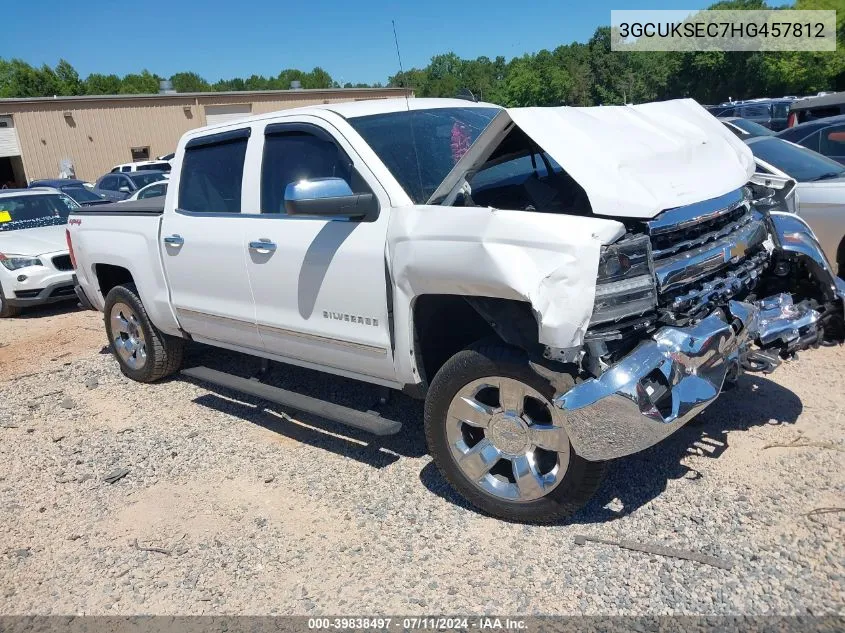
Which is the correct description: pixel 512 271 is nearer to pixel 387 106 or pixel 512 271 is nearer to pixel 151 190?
pixel 387 106

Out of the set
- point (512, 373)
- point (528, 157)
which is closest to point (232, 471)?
point (512, 373)

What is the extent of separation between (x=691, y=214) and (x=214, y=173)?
124 inches

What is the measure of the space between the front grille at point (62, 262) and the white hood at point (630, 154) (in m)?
7.57

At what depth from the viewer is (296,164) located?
432 centimetres

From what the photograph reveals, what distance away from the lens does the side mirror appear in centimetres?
354

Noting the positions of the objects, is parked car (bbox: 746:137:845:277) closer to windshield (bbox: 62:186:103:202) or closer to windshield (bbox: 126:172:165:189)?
windshield (bbox: 62:186:103:202)

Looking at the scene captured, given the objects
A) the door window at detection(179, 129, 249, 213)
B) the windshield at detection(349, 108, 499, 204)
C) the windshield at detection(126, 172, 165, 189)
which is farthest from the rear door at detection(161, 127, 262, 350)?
the windshield at detection(126, 172, 165, 189)

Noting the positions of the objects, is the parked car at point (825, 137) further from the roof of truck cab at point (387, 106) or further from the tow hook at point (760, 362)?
the tow hook at point (760, 362)

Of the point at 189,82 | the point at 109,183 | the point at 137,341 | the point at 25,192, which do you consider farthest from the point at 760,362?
the point at 189,82

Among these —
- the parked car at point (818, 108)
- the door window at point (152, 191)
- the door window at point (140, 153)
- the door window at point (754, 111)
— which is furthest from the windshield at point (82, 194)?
the door window at point (140, 153)

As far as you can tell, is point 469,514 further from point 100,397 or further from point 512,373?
point 100,397

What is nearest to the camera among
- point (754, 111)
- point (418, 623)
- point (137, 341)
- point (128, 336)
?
point (418, 623)

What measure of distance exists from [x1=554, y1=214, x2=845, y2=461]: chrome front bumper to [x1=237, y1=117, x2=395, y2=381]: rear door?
1.22 meters

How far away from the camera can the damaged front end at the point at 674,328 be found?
2926 millimetres
